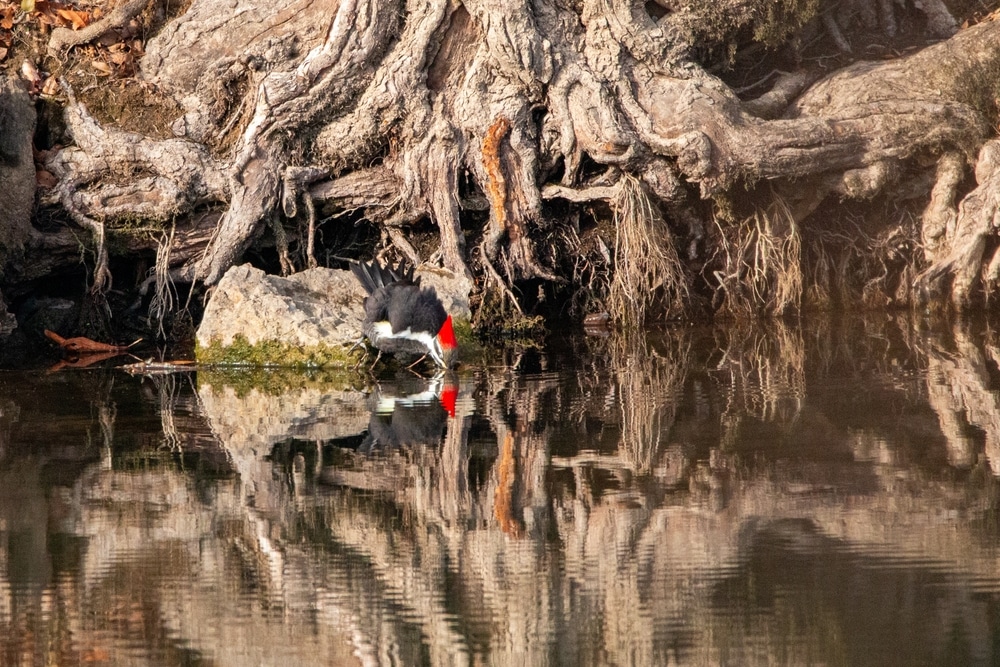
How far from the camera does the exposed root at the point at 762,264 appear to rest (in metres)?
9.70

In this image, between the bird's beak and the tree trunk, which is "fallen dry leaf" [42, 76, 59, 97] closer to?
the tree trunk

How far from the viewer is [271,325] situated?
8.39 m

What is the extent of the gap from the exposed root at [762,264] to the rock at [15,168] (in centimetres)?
536

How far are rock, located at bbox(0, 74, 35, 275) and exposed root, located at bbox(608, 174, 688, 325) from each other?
4.47 metres

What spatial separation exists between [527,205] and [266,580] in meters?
5.70

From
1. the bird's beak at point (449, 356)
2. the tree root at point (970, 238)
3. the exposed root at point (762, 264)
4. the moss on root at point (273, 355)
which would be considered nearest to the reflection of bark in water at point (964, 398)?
the tree root at point (970, 238)

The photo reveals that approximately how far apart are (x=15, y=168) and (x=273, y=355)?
2619 millimetres

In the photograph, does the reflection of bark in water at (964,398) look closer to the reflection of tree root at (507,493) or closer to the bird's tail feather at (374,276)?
the reflection of tree root at (507,493)

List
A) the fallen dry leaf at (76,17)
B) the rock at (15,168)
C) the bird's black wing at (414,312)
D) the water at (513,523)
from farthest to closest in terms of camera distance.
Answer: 1. the fallen dry leaf at (76,17)
2. the rock at (15,168)
3. the bird's black wing at (414,312)
4. the water at (513,523)

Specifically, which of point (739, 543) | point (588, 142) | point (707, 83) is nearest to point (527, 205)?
point (588, 142)

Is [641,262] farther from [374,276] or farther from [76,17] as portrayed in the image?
[76,17]

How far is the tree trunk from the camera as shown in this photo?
908 centimetres

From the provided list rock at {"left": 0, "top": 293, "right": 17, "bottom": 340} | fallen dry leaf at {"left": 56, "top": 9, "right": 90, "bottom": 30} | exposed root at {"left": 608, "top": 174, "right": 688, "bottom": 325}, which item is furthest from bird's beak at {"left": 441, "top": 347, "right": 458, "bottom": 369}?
fallen dry leaf at {"left": 56, "top": 9, "right": 90, "bottom": 30}

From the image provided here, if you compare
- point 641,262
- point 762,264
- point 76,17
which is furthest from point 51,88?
point 762,264
